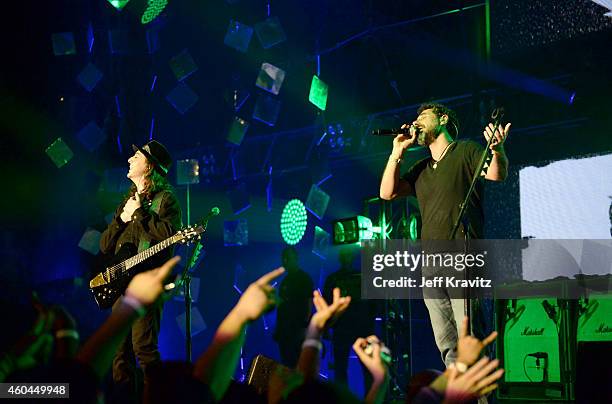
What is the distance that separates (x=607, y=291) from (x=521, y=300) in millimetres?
529

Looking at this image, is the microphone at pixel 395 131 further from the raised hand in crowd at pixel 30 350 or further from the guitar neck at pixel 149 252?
the raised hand in crowd at pixel 30 350

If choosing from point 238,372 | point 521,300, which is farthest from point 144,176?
point 238,372

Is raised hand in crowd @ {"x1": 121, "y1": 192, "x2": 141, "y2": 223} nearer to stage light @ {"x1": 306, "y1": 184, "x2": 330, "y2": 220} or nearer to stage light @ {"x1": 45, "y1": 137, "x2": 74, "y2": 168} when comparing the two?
stage light @ {"x1": 45, "y1": 137, "x2": 74, "y2": 168}

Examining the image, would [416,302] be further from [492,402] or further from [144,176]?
[144,176]

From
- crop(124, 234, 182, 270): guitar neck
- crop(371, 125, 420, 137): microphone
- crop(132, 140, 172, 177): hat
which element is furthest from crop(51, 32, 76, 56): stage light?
crop(371, 125, 420, 137): microphone

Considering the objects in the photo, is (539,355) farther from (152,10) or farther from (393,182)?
(152,10)

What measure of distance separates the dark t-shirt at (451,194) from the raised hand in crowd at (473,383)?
2060mm

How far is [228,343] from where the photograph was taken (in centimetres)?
159

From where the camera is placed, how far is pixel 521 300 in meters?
4.61

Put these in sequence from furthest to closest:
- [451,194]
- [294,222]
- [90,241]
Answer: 1. [294,222]
2. [90,241]
3. [451,194]

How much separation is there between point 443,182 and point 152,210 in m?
1.83

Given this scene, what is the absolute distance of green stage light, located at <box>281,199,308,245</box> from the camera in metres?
8.52

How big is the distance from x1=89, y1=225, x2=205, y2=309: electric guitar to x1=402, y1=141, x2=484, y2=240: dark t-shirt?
1428 mm

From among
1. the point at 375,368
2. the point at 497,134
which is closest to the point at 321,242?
the point at 497,134
